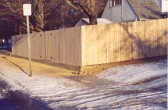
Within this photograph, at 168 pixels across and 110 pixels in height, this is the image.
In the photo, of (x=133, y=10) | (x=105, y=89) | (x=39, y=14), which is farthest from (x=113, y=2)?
(x=105, y=89)

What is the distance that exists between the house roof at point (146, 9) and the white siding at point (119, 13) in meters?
0.59

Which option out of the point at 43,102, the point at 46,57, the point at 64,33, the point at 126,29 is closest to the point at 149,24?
the point at 126,29

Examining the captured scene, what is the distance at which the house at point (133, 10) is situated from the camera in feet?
107

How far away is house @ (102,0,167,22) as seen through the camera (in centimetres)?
3275

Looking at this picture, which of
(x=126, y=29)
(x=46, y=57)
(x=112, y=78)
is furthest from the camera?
(x=46, y=57)

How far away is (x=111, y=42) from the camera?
18.3 meters

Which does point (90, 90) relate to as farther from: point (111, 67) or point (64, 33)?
point (64, 33)

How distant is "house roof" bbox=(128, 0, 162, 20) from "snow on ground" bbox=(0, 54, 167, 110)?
16352mm

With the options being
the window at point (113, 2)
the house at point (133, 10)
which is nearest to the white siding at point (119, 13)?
the house at point (133, 10)

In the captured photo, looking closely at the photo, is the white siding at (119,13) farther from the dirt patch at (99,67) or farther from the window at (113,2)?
the dirt patch at (99,67)

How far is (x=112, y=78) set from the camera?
14922 mm

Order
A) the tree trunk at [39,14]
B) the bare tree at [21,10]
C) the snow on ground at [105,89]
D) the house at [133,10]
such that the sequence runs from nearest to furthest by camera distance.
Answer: the snow on ground at [105,89]
the bare tree at [21,10]
the tree trunk at [39,14]
the house at [133,10]

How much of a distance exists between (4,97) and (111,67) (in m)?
7.08

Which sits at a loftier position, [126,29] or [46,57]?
[126,29]
